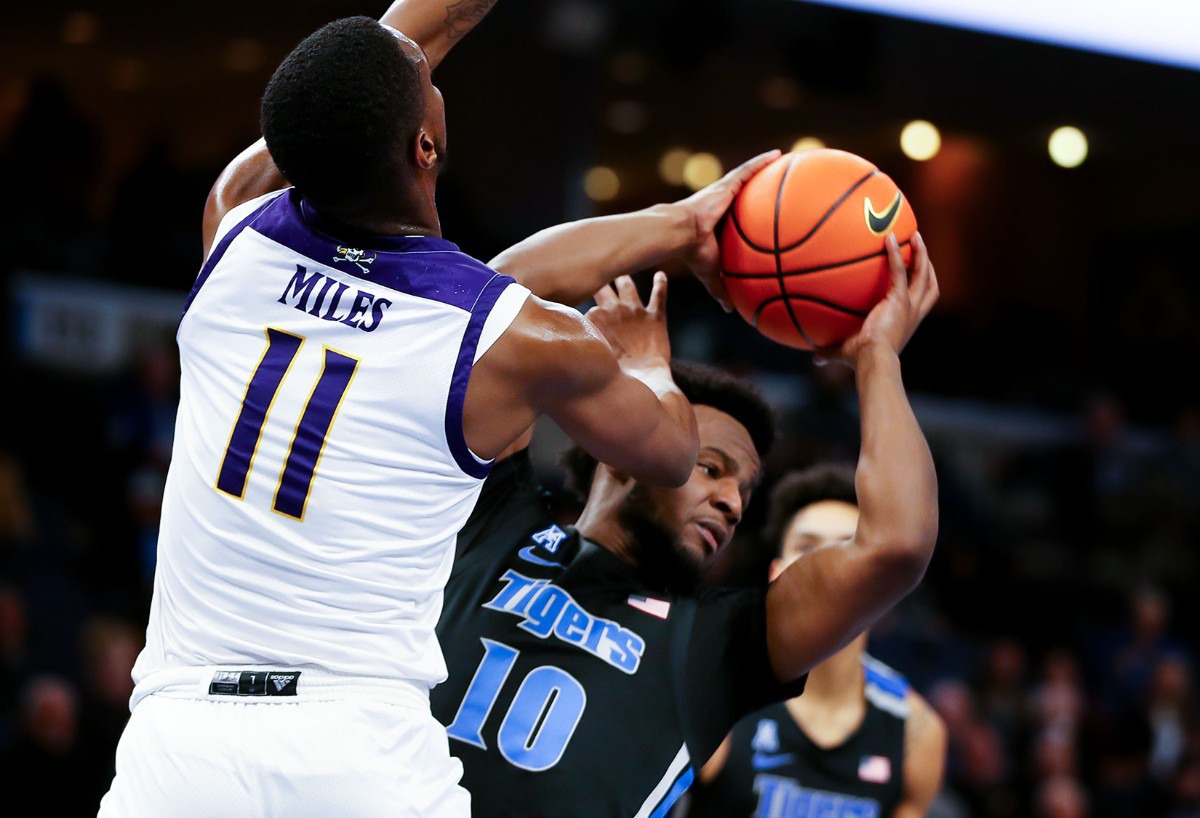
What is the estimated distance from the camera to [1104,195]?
17078mm

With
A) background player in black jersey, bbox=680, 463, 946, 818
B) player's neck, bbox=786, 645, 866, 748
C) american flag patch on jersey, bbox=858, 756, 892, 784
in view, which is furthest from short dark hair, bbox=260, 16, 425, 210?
american flag patch on jersey, bbox=858, 756, 892, 784

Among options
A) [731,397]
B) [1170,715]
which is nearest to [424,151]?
[731,397]

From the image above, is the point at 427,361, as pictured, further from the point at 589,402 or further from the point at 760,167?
the point at 760,167

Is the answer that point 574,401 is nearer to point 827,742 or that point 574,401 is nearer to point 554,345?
point 554,345

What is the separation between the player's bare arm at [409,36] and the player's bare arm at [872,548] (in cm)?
110

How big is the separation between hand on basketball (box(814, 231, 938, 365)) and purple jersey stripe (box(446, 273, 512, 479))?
98cm

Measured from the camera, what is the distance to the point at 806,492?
4.86m

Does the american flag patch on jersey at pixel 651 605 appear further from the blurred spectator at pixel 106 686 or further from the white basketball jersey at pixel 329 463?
the blurred spectator at pixel 106 686

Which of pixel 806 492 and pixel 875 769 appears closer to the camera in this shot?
pixel 875 769

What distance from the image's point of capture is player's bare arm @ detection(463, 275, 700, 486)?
237 centimetres

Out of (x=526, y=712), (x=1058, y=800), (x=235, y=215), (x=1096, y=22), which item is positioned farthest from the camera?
(x=1096, y=22)

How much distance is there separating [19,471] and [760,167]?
6922 mm

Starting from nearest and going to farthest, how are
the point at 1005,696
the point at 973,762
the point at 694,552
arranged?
the point at 694,552 < the point at 973,762 < the point at 1005,696

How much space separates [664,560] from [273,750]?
1.17 meters
